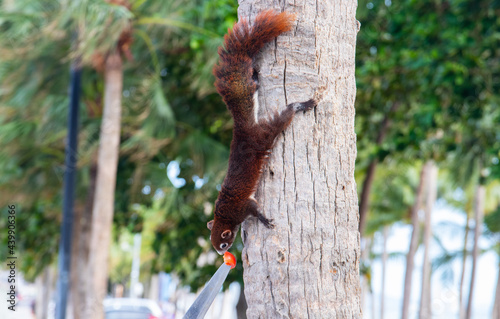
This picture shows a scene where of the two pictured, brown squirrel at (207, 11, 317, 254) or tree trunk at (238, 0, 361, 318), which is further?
brown squirrel at (207, 11, 317, 254)

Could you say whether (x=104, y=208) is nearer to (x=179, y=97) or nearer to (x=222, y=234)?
(x=179, y=97)

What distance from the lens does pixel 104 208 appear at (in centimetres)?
717

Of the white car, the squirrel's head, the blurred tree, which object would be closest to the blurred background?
the blurred tree

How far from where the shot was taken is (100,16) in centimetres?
651

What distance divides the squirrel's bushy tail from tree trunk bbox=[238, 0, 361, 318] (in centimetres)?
5

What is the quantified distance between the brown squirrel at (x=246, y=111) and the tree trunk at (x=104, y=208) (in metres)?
5.15

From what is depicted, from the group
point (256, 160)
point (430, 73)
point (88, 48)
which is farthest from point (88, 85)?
point (256, 160)

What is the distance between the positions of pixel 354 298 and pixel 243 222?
556mm

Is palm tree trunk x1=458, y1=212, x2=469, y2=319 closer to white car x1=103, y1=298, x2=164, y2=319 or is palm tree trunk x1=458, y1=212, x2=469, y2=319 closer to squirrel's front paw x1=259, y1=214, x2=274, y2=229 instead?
white car x1=103, y1=298, x2=164, y2=319

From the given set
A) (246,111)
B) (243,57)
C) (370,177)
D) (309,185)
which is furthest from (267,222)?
(370,177)

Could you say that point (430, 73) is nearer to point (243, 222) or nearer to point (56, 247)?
point (243, 222)

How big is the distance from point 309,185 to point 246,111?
0.47 metres

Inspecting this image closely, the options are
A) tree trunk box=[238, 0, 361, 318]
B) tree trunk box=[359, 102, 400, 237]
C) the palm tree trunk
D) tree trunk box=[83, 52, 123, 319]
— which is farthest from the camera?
the palm tree trunk

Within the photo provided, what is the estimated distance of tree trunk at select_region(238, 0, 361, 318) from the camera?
1996mm
